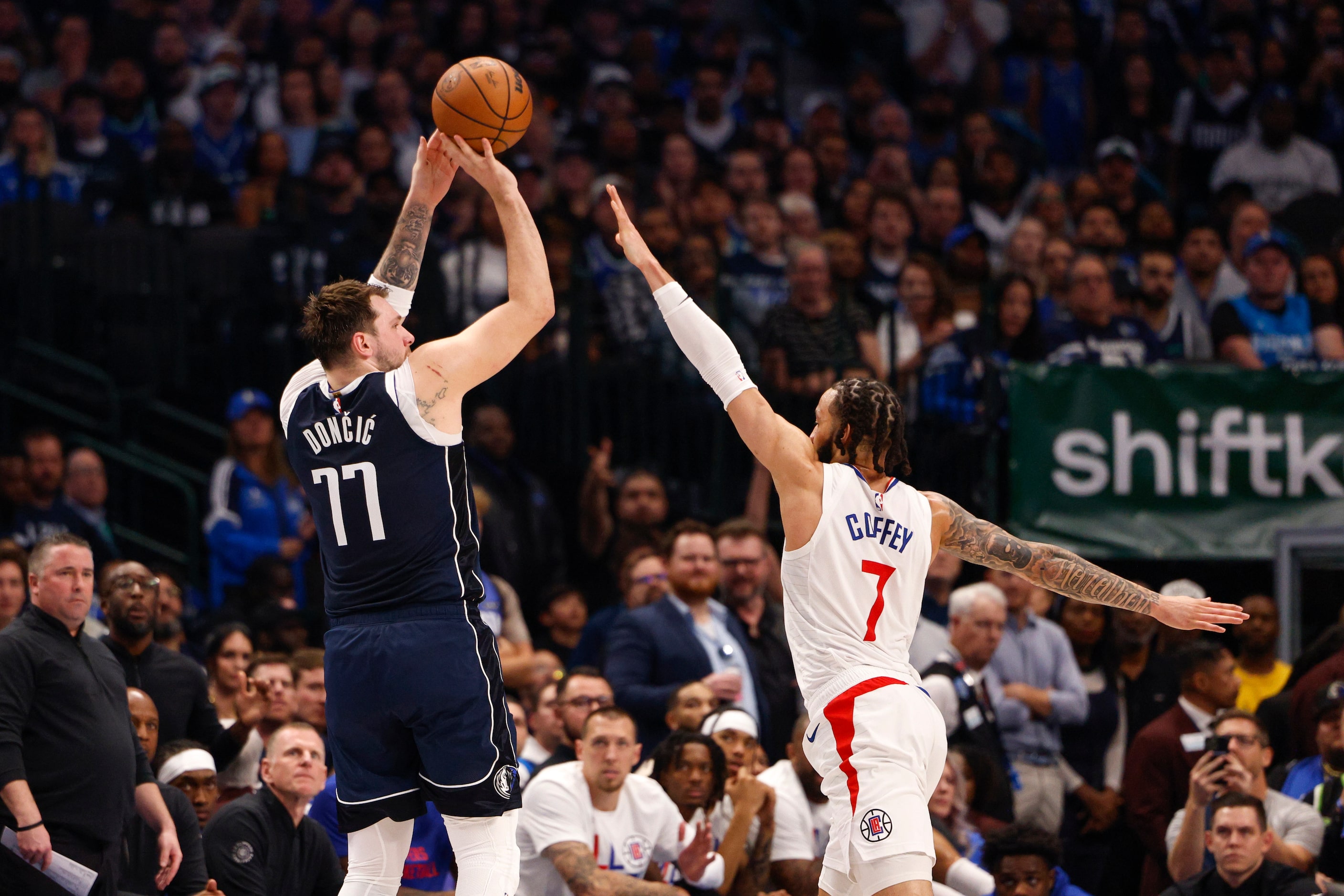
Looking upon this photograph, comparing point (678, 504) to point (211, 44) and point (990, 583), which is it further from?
point (211, 44)

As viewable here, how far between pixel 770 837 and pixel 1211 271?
7.55m

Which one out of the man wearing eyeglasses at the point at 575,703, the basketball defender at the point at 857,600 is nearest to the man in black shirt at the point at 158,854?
the man wearing eyeglasses at the point at 575,703

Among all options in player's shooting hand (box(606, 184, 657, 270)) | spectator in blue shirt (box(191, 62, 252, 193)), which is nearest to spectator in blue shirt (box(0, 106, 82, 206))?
spectator in blue shirt (box(191, 62, 252, 193))

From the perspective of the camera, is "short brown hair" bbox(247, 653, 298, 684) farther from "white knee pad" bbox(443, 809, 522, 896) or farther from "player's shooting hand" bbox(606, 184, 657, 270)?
"player's shooting hand" bbox(606, 184, 657, 270)

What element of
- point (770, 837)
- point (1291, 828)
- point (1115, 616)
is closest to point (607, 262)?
point (1115, 616)

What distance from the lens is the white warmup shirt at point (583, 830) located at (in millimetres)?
8656

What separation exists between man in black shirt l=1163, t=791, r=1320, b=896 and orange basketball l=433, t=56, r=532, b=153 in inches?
200

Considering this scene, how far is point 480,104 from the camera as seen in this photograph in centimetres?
696

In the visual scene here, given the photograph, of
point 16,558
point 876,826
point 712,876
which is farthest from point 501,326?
point 16,558

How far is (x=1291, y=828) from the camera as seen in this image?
378 inches

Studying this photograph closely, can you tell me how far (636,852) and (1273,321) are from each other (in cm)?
742

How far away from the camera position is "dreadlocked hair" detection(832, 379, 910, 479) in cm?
638

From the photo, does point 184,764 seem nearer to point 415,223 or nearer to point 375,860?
point 375,860

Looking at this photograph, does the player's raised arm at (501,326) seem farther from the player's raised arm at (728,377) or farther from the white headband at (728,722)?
the white headband at (728,722)
